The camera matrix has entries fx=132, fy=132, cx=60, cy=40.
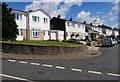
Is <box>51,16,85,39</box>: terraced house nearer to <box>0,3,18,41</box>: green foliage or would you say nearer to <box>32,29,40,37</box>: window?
<box>32,29,40,37</box>: window

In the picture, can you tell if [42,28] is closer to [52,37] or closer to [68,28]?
[52,37]

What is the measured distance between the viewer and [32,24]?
29.2 meters

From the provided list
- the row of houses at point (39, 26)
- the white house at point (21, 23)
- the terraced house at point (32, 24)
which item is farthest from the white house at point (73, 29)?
the white house at point (21, 23)

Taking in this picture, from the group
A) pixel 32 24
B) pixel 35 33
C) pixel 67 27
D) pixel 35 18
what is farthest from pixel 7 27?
pixel 67 27

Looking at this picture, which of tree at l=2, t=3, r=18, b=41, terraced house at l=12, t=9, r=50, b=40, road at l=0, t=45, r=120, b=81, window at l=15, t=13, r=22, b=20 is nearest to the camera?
road at l=0, t=45, r=120, b=81

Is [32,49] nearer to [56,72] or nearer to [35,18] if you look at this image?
[56,72]

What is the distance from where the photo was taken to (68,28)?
133ft

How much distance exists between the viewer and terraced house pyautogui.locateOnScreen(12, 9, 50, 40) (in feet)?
88.3

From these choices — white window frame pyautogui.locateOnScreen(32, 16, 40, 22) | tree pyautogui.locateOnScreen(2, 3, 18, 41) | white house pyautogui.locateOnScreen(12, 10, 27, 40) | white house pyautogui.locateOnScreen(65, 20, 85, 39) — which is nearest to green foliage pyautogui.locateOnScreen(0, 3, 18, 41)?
tree pyautogui.locateOnScreen(2, 3, 18, 41)

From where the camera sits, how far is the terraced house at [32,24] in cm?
2691

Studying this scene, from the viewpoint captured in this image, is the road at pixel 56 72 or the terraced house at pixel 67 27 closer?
the road at pixel 56 72

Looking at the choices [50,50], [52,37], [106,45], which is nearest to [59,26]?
[52,37]

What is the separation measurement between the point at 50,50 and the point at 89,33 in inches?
1706

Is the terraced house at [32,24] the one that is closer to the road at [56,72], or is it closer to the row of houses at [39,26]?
the row of houses at [39,26]
